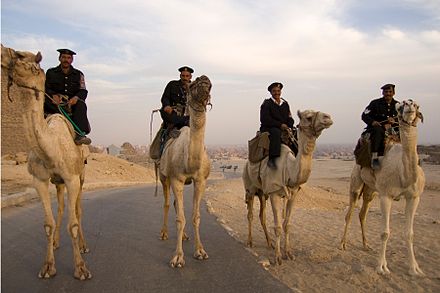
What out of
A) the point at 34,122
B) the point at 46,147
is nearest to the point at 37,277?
the point at 46,147

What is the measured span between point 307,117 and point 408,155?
5.62ft

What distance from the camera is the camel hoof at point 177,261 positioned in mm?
5777

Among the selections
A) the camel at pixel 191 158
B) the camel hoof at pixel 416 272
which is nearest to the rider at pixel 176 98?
the camel at pixel 191 158

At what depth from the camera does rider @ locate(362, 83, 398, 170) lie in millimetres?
7035

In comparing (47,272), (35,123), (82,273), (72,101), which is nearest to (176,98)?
(72,101)

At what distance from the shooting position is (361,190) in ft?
27.1

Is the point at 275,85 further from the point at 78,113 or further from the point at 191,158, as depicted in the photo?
the point at 78,113

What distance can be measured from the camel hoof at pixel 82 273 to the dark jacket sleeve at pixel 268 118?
4067 mm

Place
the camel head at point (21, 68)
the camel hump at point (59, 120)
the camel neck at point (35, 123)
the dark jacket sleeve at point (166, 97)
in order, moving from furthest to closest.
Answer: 1. the dark jacket sleeve at point (166, 97)
2. the camel hump at point (59, 120)
3. the camel neck at point (35, 123)
4. the camel head at point (21, 68)

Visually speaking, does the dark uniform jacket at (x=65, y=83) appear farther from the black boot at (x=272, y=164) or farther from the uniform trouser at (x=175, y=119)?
the black boot at (x=272, y=164)

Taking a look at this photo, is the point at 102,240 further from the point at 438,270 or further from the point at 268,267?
the point at 438,270

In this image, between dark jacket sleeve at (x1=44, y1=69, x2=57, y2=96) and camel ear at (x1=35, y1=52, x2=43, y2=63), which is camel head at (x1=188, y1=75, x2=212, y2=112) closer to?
camel ear at (x1=35, y1=52, x2=43, y2=63)

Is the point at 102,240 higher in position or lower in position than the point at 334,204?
higher

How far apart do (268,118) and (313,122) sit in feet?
4.67
